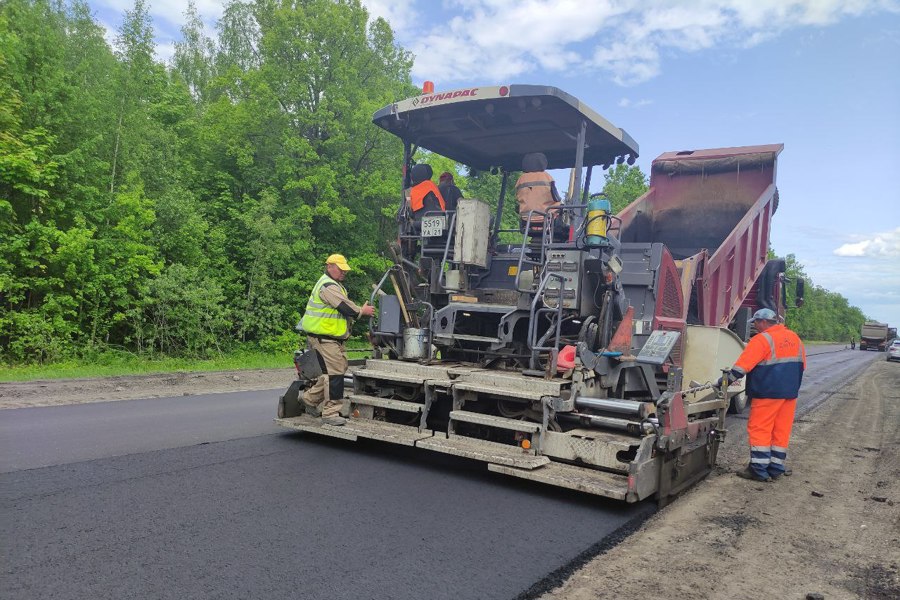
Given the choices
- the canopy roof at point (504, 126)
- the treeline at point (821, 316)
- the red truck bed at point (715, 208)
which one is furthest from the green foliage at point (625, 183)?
the treeline at point (821, 316)

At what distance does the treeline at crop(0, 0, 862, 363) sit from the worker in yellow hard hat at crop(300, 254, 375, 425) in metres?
2.47

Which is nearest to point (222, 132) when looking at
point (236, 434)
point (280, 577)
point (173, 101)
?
point (173, 101)

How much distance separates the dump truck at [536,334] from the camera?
426cm

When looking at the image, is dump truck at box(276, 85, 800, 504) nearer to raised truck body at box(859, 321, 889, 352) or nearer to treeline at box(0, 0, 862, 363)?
treeline at box(0, 0, 862, 363)

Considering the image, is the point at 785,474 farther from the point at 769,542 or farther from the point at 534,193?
the point at 534,193

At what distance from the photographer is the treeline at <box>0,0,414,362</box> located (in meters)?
10.9

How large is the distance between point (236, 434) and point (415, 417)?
1.75 metres

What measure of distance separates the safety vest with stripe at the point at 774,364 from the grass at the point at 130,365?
16.5ft

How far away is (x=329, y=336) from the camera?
17.6ft

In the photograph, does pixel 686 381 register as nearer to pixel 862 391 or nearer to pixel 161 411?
pixel 161 411

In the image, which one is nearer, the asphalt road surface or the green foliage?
the asphalt road surface

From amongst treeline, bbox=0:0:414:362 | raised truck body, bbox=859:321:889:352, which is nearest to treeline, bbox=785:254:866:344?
raised truck body, bbox=859:321:889:352

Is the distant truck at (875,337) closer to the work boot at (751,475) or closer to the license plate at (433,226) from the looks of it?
the work boot at (751,475)

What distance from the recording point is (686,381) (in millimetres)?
6406
